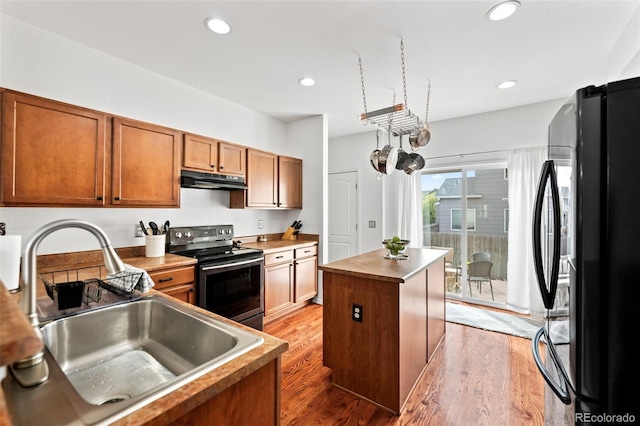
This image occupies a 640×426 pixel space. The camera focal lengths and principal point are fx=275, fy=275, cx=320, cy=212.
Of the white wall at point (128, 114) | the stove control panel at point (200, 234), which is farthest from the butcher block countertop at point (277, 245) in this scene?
the stove control panel at point (200, 234)

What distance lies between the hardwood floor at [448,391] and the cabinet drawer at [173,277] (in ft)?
3.76

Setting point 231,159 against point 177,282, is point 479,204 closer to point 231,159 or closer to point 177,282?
point 231,159

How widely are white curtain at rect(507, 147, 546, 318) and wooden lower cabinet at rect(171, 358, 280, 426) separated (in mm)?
3813

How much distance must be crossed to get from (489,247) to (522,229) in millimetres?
535

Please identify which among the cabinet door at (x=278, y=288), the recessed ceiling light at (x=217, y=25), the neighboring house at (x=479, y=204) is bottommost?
the cabinet door at (x=278, y=288)

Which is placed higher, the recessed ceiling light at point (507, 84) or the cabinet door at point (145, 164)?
the recessed ceiling light at point (507, 84)

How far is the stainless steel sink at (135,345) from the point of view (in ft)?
3.22

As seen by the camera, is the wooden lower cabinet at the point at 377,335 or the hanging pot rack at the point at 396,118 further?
the hanging pot rack at the point at 396,118

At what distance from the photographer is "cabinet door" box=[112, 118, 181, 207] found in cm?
233

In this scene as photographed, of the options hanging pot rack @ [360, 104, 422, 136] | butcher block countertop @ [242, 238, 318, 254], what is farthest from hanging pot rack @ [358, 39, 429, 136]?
butcher block countertop @ [242, 238, 318, 254]

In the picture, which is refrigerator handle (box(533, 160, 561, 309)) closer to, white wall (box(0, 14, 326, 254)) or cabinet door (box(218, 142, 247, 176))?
cabinet door (box(218, 142, 247, 176))

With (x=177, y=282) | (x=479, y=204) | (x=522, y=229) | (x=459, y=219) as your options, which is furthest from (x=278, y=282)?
(x=522, y=229)

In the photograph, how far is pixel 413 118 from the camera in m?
2.57

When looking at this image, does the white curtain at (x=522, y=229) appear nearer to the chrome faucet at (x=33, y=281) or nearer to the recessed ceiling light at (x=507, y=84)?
the recessed ceiling light at (x=507, y=84)
